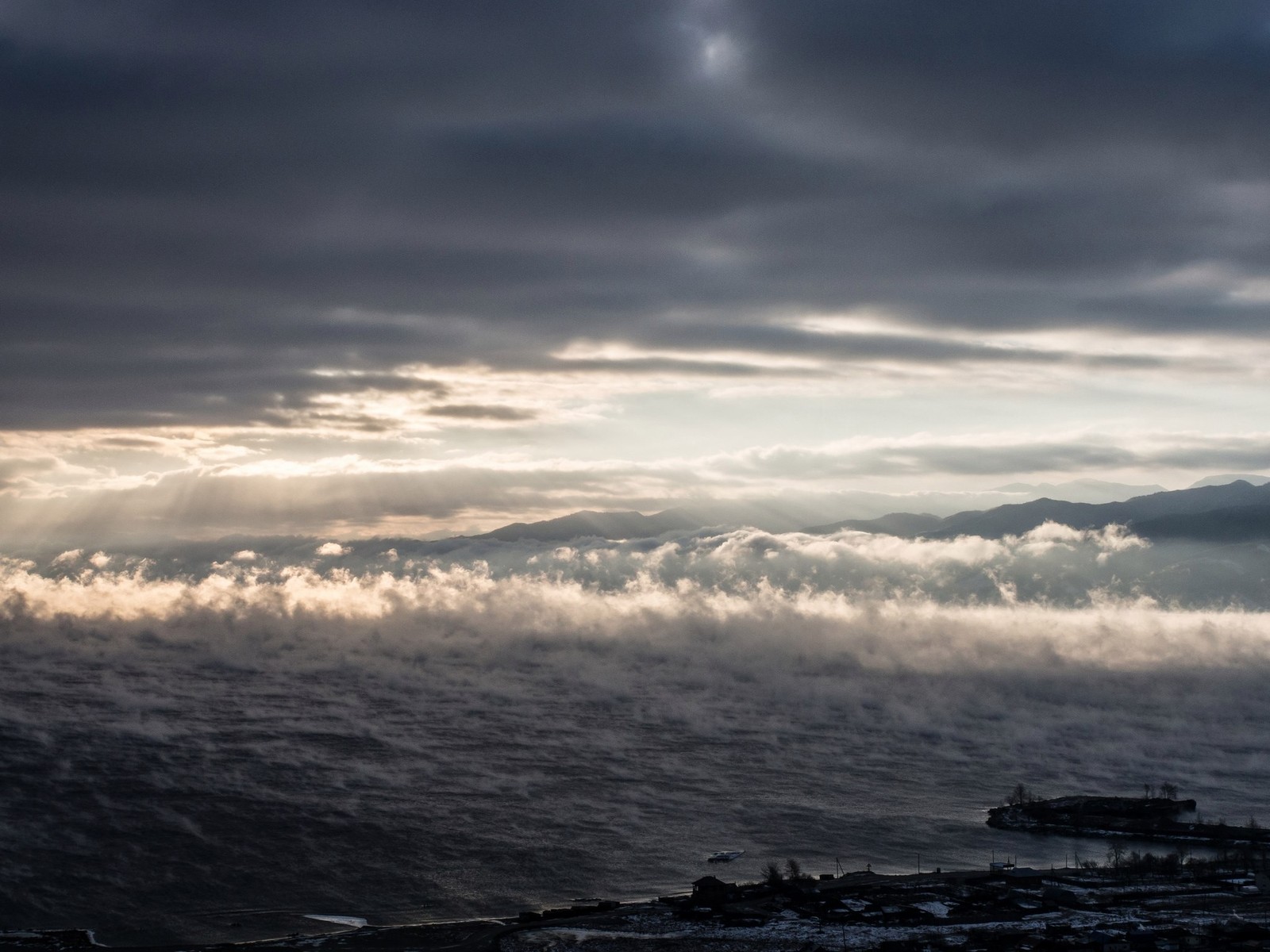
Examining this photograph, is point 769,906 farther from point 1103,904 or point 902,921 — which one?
point 1103,904

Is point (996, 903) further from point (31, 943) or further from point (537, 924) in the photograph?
point (31, 943)

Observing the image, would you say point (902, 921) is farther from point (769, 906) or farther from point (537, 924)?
point (537, 924)

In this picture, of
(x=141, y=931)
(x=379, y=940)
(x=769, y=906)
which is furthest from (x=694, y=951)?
(x=141, y=931)

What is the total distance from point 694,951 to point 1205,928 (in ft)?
221

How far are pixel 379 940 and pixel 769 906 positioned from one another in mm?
56203

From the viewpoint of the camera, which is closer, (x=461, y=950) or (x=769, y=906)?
(x=461, y=950)

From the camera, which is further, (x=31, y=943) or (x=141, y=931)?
(x=141, y=931)

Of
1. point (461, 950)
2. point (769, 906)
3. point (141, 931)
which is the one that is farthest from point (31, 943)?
point (769, 906)

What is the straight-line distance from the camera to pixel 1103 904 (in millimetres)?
191125

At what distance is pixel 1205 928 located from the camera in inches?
6634

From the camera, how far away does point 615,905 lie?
640 ft

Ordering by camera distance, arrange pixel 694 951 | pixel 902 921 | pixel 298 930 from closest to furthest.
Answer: pixel 694 951 → pixel 902 921 → pixel 298 930

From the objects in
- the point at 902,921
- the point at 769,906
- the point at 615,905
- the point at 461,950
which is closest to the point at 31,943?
the point at 461,950

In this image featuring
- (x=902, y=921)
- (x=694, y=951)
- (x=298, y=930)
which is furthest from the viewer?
(x=298, y=930)
